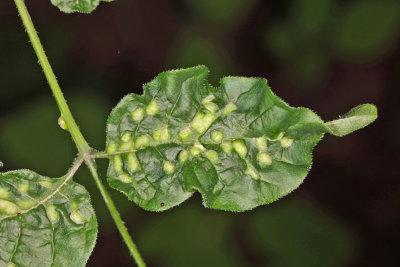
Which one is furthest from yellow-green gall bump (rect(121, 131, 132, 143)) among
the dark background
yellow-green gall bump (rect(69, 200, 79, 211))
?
the dark background

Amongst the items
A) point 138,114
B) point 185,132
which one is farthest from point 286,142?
point 138,114

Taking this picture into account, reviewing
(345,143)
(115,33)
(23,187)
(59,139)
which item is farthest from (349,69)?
(23,187)

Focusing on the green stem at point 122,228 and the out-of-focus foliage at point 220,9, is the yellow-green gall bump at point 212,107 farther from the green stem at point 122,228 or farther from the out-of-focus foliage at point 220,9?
the out-of-focus foliage at point 220,9

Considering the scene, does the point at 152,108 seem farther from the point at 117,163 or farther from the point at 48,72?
the point at 48,72

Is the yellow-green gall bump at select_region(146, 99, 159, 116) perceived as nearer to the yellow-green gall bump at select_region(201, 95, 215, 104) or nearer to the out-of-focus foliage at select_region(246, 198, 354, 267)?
the yellow-green gall bump at select_region(201, 95, 215, 104)

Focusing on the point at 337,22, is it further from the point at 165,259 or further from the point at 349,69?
the point at 165,259

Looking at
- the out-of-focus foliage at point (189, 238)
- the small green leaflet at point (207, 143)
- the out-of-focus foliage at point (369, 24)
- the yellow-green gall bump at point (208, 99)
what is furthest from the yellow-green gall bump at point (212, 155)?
the out-of-focus foliage at point (369, 24)
